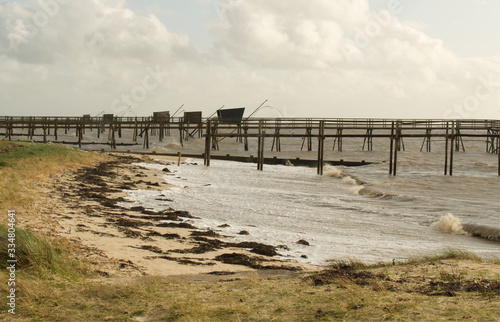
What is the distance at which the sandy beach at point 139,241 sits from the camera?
682 centimetres

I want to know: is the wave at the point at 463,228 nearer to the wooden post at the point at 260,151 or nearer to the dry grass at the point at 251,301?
the dry grass at the point at 251,301

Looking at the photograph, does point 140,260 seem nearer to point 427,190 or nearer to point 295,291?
point 295,291

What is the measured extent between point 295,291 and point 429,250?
4576 mm

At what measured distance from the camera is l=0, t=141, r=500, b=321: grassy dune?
473cm

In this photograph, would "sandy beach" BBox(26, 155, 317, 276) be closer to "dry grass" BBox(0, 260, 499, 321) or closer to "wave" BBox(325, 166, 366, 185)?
"dry grass" BBox(0, 260, 499, 321)

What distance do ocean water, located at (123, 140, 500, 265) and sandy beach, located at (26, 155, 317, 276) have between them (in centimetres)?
63


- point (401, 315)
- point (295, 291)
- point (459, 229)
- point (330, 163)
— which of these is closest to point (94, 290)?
point (295, 291)

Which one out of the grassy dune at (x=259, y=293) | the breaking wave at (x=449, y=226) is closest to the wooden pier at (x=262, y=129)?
the breaking wave at (x=449, y=226)

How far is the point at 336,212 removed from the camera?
1337 centimetres

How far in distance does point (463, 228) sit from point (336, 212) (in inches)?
131

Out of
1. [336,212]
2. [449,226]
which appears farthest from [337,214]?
[449,226]

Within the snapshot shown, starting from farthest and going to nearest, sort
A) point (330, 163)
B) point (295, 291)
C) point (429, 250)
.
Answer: point (330, 163) < point (429, 250) < point (295, 291)

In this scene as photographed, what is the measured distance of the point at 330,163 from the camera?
34344mm

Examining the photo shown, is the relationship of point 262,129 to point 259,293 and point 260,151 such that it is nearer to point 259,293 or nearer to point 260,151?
point 260,151
